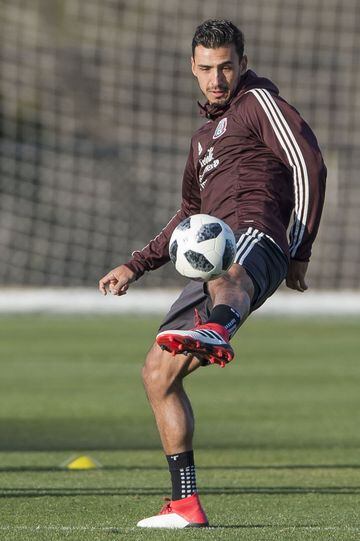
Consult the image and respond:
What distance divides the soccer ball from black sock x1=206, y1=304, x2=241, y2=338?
0.74 feet

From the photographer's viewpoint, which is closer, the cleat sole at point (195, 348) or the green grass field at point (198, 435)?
the cleat sole at point (195, 348)

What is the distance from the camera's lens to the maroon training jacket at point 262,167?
730cm

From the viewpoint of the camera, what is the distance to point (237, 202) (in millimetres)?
7359

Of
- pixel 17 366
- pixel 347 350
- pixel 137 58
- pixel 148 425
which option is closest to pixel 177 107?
pixel 137 58

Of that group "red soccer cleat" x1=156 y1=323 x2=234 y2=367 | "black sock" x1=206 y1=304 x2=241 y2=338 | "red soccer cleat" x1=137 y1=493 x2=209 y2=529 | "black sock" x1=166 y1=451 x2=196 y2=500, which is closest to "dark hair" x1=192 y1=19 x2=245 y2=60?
"black sock" x1=206 y1=304 x2=241 y2=338

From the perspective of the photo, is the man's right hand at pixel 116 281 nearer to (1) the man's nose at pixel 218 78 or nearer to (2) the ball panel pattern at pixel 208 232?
(2) the ball panel pattern at pixel 208 232

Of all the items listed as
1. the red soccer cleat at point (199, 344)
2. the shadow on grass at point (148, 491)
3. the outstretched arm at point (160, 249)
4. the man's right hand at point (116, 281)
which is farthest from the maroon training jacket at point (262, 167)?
the shadow on grass at point (148, 491)

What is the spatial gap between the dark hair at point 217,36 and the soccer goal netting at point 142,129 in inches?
819

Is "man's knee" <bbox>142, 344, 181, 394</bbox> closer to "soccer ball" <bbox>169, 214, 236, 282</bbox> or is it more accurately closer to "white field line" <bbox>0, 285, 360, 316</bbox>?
"soccer ball" <bbox>169, 214, 236, 282</bbox>

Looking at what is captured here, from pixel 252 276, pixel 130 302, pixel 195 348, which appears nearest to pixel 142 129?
pixel 130 302

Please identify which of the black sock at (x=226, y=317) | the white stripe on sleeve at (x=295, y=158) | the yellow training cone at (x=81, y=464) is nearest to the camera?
the black sock at (x=226, y=317)

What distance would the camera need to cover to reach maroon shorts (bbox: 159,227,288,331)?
707 cm

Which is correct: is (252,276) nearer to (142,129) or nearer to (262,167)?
(262,167)

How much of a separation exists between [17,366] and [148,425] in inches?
226
